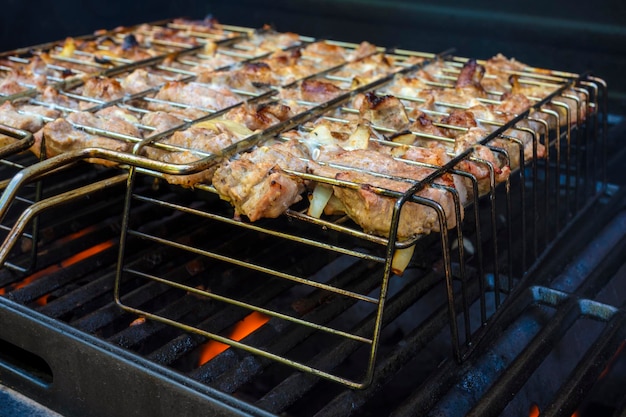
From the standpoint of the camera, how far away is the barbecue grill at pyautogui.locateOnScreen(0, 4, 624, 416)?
2262mm

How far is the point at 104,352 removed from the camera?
224 cm

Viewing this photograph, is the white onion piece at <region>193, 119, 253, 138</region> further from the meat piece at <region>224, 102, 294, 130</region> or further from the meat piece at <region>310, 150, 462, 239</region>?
the meat piece at <region>310, 150, 462, 239</region>

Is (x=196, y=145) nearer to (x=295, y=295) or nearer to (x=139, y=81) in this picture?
(x=139, y=81)

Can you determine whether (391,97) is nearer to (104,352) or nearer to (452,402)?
(452,402)

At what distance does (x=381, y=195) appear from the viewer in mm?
2225

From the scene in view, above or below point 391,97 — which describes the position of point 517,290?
below

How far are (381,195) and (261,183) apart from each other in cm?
40

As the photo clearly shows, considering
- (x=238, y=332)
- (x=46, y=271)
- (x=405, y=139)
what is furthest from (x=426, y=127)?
(x=46, y=271)

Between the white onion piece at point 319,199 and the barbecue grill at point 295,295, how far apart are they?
3cm

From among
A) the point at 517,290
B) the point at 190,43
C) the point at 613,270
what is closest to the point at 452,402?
the point at 517,290

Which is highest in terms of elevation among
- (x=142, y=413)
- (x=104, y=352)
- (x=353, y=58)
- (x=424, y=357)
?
(x=353, y=58)

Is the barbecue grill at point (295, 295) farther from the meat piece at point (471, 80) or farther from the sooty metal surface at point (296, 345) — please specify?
the meat piece at point (471, 80)

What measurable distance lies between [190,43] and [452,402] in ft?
9.30

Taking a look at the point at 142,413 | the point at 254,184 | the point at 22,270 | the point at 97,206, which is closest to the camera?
the point at 142,413
